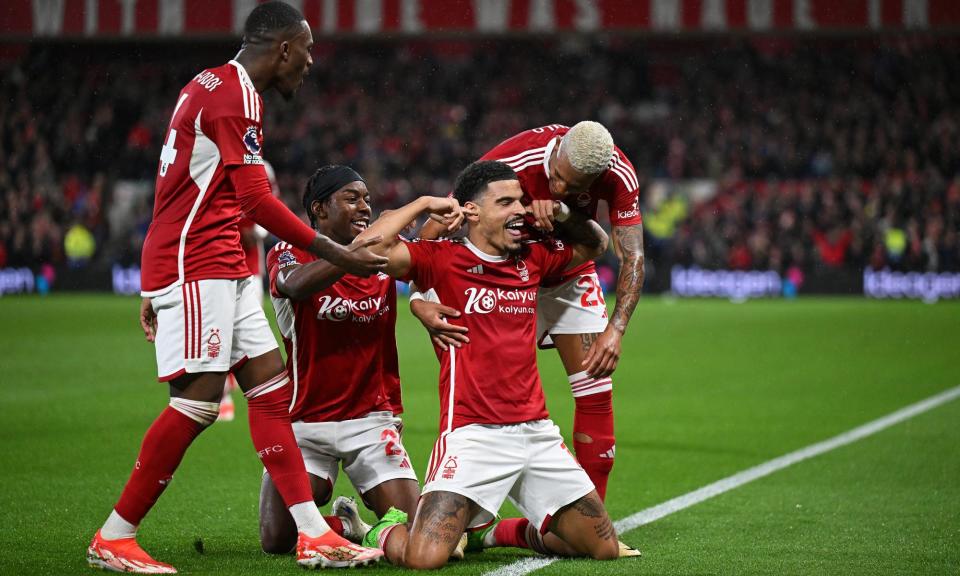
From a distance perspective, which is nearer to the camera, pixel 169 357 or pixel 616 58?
pixel 169 357

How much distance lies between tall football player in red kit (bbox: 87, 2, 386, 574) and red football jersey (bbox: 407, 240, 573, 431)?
1.21 ft

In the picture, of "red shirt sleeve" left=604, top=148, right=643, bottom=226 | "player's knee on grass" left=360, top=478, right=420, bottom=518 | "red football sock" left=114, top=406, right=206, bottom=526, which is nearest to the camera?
"red football sock" left=114, top=406, right=206, bottom=526

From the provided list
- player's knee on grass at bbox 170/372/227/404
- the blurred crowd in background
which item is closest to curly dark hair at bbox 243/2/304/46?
player's knee on grass at bbox 170/372/227/404

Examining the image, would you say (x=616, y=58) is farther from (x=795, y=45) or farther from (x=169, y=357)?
(x=169, y=357)

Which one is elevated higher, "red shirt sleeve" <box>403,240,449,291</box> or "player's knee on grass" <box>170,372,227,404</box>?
"red shirt sleeve" <box>403,240,449,291</box>

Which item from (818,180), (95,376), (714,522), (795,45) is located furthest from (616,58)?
(714,522)

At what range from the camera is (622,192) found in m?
5.78

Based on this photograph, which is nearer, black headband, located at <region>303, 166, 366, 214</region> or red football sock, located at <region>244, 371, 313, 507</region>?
red football sock, located at <region>244, 371, 313, 507</region>

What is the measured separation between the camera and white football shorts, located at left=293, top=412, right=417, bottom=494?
555cm

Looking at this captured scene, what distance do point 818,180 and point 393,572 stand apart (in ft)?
79.9

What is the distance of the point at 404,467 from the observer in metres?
5.63

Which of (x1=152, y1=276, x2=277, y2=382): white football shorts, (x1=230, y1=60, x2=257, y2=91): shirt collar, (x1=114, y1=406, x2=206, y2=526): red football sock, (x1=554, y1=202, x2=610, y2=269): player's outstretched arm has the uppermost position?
(x1=230, y1=60, x2=257, y2=91): shirt collar

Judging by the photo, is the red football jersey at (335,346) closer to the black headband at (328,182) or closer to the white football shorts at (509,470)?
the black headband at (328,182)

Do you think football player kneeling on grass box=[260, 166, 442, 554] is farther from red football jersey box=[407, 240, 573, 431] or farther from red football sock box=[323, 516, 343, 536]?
red football jersey box=[407, 240, 573, 431]
